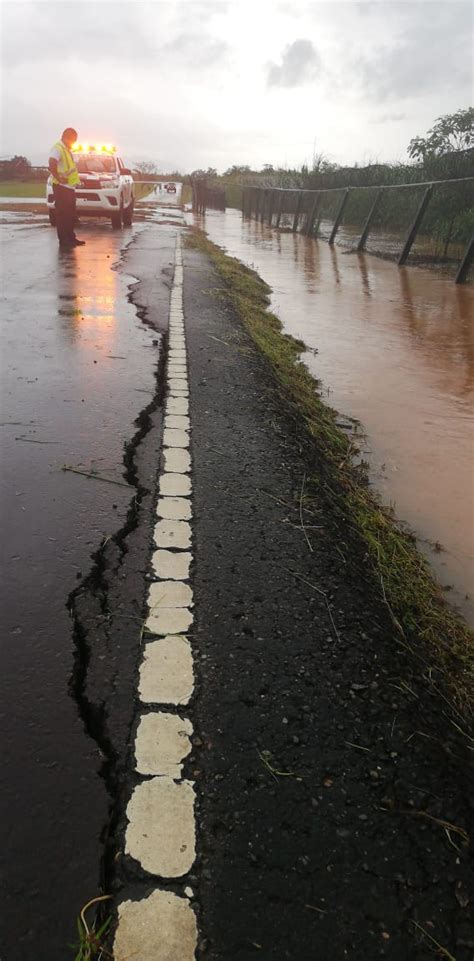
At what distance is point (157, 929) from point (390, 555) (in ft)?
5.25

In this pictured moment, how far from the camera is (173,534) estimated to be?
93.5 inches

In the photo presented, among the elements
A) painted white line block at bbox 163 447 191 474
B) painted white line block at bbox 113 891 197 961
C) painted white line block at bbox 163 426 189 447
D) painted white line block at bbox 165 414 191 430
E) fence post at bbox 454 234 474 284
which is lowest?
painted white line block at bbox 113 891 197 961

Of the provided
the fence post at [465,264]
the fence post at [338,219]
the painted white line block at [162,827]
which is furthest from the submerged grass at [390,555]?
the fence post at [338,219]

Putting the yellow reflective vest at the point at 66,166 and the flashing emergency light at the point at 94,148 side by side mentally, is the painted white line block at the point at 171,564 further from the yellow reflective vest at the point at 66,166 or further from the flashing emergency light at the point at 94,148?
the flashing emergency light at the point at 94,148

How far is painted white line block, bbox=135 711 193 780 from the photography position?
1376mm

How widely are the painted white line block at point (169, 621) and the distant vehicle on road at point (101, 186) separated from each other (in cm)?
1599

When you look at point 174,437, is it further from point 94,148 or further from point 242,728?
point 94,148

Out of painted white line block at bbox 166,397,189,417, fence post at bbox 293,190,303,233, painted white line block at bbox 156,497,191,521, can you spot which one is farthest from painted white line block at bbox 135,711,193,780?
fence post at bbox 293,190,303,233

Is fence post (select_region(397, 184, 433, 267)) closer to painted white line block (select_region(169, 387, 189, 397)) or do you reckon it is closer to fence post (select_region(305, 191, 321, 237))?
fence post (select_region(305, 191, 321, 237))

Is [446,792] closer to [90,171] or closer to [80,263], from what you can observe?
[80,263]

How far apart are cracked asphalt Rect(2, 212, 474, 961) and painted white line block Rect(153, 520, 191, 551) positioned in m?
0.05

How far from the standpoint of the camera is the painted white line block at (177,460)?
2.97 meters

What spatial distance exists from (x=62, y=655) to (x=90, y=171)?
58.7 ft

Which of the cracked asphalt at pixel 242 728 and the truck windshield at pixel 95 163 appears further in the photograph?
the truck windshield at pixel 95 163
